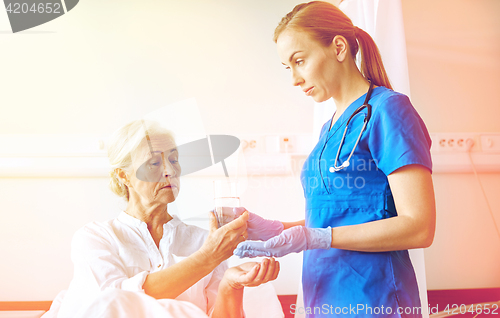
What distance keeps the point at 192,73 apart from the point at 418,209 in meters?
1.30

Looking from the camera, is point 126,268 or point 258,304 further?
point 258,304

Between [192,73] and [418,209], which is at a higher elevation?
[192,73]

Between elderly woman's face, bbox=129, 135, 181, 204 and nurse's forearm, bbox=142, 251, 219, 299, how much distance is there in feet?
0.91

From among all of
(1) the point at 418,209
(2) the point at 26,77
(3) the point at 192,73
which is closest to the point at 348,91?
(1) the point at 418,209

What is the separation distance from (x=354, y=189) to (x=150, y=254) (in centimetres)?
61

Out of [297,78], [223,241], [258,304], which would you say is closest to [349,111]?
[297,78]

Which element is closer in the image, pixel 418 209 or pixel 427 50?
A: pixel 418 209

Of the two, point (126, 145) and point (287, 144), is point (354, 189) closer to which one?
point (126, 145)

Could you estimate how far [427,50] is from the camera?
6.20ft

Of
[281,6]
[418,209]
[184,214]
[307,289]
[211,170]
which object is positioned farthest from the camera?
[281,6]

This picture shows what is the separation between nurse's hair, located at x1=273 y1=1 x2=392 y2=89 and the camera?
898mm

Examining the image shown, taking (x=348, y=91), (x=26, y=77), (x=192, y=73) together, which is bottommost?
(x=348, y=91)

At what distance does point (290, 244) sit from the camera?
0.76m

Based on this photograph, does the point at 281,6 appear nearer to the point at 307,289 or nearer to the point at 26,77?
the point at 26,77
